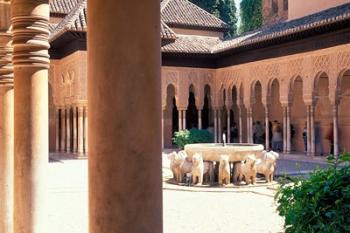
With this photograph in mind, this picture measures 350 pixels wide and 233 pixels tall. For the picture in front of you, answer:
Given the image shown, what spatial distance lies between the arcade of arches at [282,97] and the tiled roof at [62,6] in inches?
317

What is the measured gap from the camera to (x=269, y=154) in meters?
13.5

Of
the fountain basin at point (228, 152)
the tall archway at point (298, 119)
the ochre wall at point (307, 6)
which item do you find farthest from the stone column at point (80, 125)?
the ochre wall at point (307, 6)

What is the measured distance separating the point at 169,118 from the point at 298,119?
27.7 feet

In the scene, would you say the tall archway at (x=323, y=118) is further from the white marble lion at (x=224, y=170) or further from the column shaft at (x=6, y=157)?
the column shaft at (x=6, y=157)

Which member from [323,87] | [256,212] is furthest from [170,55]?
[256,212]

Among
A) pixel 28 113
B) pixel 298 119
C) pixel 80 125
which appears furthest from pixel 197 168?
pixel 298 119

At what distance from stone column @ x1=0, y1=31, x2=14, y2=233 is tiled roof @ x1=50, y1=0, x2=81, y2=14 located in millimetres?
26319

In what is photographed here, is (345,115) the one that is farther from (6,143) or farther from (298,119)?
(6,143)

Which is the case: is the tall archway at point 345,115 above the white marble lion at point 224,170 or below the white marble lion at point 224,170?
above

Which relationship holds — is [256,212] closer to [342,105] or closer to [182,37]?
[342,105]

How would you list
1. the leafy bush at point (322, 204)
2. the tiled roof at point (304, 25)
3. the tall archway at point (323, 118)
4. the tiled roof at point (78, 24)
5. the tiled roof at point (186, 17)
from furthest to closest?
the tiled roof at point (186, 17), the tall archway at point (323, 118), the tiled roof at point (78, 24), the tiled roof at point (304, 25), the leafy bush at point (322, 204)

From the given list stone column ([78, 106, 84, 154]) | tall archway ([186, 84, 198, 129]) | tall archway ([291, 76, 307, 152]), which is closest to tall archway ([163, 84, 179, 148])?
tall archway ([186, 84, 198, 129])

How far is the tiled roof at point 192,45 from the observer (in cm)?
2723

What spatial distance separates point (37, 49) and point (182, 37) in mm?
26075
